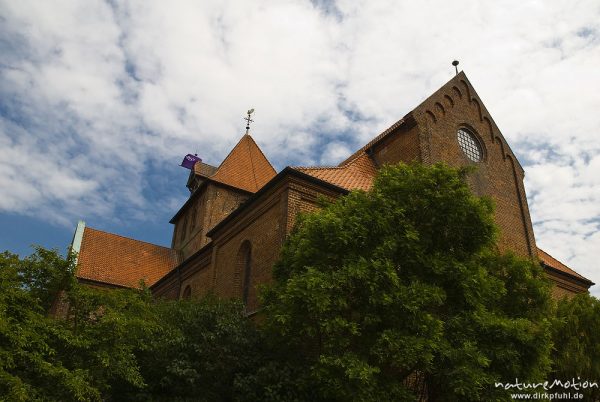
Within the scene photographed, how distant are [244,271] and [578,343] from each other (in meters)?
9.68

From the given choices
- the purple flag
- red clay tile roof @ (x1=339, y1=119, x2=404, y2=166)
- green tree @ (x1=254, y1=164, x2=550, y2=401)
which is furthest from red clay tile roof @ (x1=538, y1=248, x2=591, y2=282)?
the purple flag

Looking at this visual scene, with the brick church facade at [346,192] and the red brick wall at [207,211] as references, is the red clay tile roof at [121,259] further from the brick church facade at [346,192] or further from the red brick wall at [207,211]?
the red brick wall at [207,211]

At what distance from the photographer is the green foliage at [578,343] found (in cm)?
1176

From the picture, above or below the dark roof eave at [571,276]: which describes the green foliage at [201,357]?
below

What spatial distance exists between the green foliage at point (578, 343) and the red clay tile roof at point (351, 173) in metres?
6.23

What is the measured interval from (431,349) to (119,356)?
5.62m

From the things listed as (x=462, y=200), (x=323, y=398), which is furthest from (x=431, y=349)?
(x=462, y=200)

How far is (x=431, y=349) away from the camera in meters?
8.61

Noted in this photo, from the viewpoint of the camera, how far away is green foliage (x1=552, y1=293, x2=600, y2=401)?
1176cm

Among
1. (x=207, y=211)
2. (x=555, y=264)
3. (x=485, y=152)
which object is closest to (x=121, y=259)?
(x=207, y=211)

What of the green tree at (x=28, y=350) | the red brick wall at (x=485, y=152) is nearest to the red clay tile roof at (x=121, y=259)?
the red brick wall at (x=485, y=152)

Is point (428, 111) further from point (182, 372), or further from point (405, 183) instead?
point (182, 372)

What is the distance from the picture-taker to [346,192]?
15.2 metres

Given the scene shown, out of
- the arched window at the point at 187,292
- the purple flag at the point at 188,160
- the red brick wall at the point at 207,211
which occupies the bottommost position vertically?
the arched window at the point at 187,292
